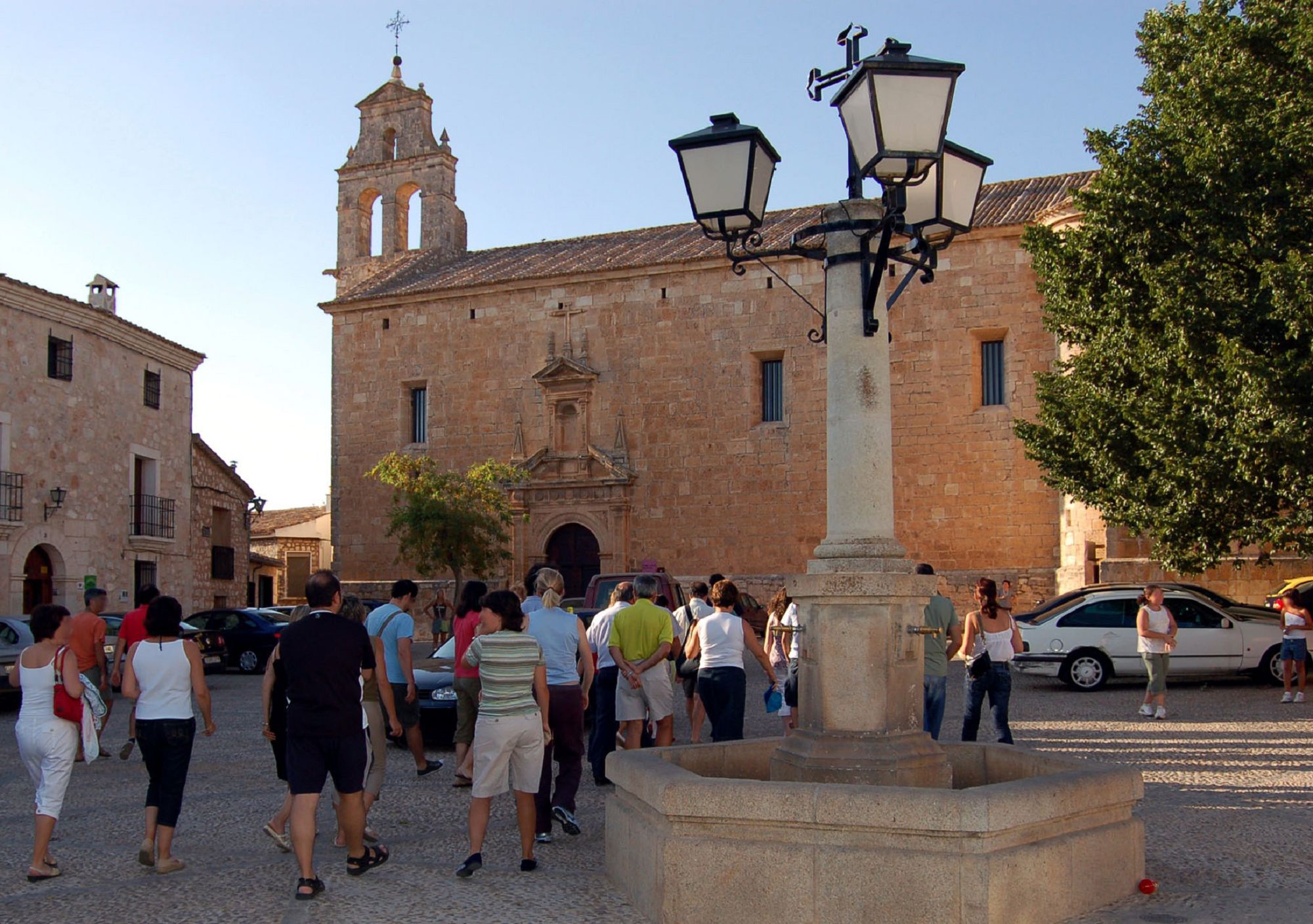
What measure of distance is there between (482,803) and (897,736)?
6.80 ft

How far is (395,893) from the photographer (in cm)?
562

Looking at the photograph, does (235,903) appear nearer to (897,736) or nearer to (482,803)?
(482,803)

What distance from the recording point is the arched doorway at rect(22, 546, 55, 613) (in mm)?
22453

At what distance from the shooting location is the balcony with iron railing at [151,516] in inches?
995

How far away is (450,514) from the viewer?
25.7 m

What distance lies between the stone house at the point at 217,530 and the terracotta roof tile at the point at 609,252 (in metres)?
5.22

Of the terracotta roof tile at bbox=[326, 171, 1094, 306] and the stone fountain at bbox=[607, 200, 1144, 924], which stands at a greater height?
the terracotta roof tile at bbox=[326, 171, 1094, 306]

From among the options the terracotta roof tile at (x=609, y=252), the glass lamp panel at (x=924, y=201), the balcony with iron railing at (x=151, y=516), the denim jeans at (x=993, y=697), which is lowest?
the denim jeans at (x=993, y=697)

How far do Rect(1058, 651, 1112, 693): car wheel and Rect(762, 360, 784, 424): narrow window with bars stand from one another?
1186cm

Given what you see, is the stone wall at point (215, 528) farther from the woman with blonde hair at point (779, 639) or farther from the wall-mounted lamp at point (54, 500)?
the woman with blonde hair at point (779, 639)

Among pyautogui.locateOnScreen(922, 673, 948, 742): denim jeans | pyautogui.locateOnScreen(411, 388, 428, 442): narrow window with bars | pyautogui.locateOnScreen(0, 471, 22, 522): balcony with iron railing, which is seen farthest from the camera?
→ pyautogui.locateOnScreen(411, 388, 428, 442): narrow window with bars

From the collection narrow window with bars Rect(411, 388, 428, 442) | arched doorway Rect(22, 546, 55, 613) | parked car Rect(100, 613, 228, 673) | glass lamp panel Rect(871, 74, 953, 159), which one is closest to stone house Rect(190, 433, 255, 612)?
arched doorway Rect(22, 546, 55, 613)

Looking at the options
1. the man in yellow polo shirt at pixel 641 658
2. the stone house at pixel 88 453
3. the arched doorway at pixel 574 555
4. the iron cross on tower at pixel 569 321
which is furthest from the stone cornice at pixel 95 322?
the man in yellow polo shirt at pixel 641 658

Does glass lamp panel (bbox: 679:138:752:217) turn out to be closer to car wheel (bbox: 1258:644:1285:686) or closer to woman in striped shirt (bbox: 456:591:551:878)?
woman in striped shirt (bbox: 456:591:551:878)
